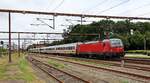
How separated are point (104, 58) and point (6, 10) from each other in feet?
52.2

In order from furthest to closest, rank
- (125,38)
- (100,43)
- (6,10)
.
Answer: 1. (125,38)
2. (100,43)
3. (6,10)

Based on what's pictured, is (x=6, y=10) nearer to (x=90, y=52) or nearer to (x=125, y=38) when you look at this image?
(x=90, y=52)

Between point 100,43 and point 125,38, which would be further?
point 125,38

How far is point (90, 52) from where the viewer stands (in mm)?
51531

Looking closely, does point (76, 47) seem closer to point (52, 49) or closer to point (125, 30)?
point (52, 49)

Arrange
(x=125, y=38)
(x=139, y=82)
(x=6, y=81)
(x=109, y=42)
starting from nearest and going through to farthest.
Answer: (x=139, y=82)
(x=6, y=81)
(x=109, y=42)
(x=125, y=38)

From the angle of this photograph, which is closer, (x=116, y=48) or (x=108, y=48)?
(x=116, y=48)

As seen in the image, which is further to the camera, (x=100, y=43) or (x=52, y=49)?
(x=52, y=49)

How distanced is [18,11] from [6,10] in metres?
1.36

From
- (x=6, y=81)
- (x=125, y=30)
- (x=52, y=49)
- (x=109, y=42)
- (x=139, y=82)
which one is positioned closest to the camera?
(x=139, y=82)

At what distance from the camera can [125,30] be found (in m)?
105

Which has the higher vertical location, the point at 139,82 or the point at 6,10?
the point at 6,10

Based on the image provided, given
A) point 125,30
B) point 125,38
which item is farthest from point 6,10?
point 125,30

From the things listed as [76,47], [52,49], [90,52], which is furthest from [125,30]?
[90,52]
